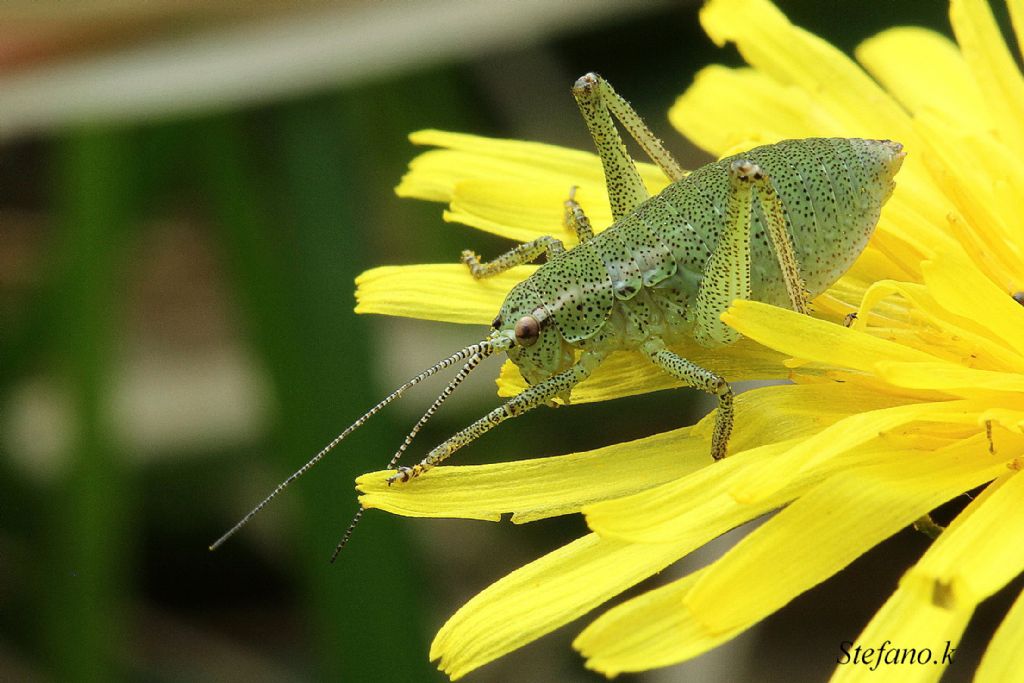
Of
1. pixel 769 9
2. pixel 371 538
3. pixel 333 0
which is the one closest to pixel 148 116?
pixel 333 0

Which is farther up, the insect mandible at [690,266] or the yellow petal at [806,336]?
the insect mandible at [690,266]

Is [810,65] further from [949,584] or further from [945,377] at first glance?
[949,584]

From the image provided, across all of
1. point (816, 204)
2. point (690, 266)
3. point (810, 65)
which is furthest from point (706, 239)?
point (810, 65)

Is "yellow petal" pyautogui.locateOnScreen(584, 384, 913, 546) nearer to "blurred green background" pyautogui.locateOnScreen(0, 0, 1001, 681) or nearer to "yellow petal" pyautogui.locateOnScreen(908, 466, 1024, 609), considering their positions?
"yellow petal" pyautogui.locateOnScreen(908, 466, 1024, 609)

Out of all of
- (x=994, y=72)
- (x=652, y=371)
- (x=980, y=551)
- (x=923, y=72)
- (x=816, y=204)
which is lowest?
(x=980, y=551)

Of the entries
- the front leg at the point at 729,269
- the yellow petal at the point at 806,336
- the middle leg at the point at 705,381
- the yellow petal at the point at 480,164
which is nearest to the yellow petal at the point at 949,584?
the yellow petal at the point at 806,336

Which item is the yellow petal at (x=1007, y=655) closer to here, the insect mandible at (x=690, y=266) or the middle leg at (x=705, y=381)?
the middle leg at (x=705, y=381)

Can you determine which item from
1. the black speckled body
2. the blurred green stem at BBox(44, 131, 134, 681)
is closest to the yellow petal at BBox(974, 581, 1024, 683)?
the black speckled body
